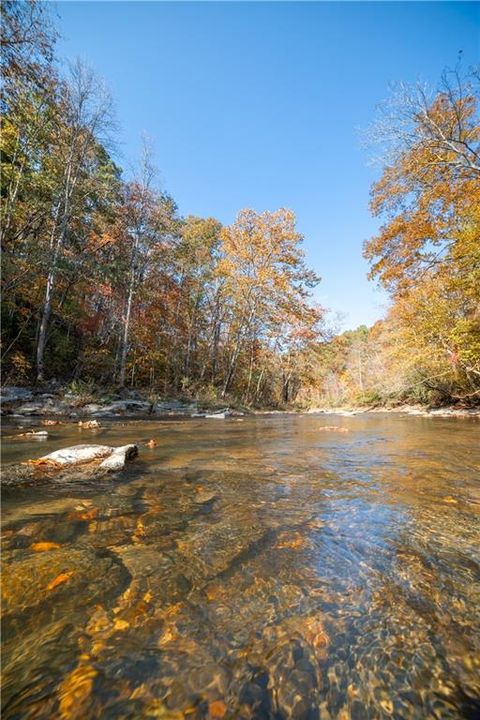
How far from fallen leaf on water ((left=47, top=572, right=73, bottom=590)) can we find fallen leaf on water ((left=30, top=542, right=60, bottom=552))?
351 millimetres

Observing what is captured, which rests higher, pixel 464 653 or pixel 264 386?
pixel 264 386

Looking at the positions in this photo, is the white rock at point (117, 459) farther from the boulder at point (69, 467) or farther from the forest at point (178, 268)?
the forest at point (178, 268)

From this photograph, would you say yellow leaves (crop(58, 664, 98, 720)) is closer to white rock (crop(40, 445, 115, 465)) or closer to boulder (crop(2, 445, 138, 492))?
boulder (crop(2, 445, 138, 492))

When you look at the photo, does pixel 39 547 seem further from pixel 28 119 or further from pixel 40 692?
pixel 28 119

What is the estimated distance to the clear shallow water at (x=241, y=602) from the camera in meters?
1.01

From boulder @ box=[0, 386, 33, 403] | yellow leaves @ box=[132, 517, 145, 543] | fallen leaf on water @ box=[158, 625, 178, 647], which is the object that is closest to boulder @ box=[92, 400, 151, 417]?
boulder @ box=[0, 386, 33, 403]

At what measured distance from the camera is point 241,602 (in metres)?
1.45

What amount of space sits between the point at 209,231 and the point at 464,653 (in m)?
25.1

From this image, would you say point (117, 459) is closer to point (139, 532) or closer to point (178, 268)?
point (139, 532)

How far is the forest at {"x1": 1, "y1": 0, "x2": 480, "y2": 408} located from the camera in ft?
30.5

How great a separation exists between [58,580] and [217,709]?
1.04 m

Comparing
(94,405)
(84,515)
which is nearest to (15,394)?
(94,405)

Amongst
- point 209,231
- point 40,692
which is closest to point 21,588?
point 40,692

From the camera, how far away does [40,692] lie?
39.4 inches
